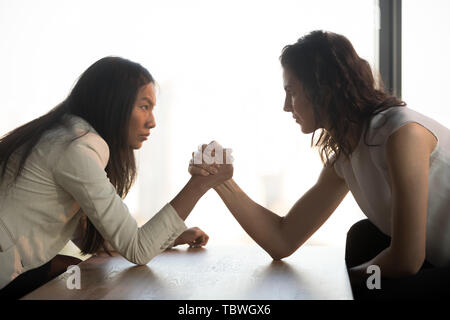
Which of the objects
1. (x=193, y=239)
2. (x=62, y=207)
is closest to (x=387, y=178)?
(x=193, y=239)

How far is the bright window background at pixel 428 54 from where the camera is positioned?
2.31 meters

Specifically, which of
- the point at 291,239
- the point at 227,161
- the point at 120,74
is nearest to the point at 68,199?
the point at 120,74

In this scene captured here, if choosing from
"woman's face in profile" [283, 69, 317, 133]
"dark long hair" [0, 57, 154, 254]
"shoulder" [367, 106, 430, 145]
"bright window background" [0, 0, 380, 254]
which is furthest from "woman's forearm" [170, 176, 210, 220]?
"bright window background" [0, 0, 380, 254]

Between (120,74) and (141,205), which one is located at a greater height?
(120,74)

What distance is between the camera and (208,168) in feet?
4.64

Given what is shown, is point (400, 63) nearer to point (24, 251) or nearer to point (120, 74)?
point (120, 74)

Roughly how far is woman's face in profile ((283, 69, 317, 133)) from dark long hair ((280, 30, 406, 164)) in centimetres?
2

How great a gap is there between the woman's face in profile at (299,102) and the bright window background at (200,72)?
1141 millimetres

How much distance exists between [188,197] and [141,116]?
0.28m

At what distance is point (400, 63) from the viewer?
2.29 meters

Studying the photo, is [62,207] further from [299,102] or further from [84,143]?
[299,102]

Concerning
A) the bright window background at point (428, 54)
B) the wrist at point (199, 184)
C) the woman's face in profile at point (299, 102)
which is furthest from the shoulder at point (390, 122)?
the bright window background at point (428, 54)

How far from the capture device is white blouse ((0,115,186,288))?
1.18 meters
